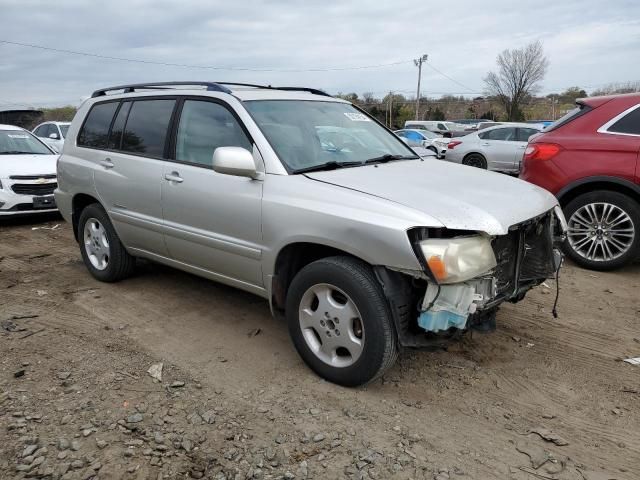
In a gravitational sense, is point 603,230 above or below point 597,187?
below

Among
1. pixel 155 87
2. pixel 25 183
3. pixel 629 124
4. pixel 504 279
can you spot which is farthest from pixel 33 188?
pixel 629 124

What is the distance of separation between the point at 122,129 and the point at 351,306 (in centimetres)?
295

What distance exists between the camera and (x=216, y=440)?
2795 mm

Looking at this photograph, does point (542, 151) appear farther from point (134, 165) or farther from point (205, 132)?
point (134, 165)

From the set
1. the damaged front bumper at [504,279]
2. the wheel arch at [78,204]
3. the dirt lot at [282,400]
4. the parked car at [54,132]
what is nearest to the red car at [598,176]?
the dirt lot at [282,400]

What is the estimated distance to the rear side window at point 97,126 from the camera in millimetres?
5032

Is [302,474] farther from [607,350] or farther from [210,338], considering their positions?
[607,350]

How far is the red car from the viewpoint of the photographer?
540cm

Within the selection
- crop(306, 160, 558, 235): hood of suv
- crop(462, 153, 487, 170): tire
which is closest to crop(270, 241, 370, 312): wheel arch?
crop(306, 160, 558, 235): hood of suv

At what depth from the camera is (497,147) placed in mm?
14555

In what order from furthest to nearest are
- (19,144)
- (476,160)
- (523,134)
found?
(476,160) → (523,134) → (19,144)

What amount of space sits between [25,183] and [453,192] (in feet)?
24.2

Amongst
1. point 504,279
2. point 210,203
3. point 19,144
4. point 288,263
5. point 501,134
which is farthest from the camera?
point 501,134

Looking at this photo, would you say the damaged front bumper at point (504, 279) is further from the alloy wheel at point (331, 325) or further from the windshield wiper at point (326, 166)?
the windshield wiper at point (326, 166)
